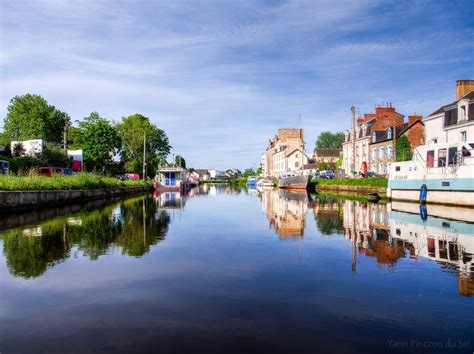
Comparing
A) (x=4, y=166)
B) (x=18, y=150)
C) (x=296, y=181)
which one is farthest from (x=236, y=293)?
(x=296, y=181)

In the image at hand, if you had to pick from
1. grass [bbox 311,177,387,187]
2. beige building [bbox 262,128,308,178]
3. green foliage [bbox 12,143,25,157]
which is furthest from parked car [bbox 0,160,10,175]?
beige building [bbox 262,128,308,178]

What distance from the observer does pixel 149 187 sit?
66.6m

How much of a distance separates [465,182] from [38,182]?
88.4 ft

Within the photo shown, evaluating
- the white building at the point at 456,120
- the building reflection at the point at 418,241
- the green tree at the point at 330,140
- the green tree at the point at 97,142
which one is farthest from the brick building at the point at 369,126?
the green tree at the point at 330,140

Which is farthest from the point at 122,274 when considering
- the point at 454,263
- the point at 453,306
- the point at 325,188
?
the point at 325,188

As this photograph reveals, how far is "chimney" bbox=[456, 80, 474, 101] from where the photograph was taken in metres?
39.1

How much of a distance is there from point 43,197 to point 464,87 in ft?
131

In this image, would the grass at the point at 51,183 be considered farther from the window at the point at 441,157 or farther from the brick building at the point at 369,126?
the brick building at the point at 369,126

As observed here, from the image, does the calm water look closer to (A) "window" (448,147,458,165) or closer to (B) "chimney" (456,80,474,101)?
(A) "window" (448,147,458,165)

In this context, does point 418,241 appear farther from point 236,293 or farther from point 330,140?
point 330,140

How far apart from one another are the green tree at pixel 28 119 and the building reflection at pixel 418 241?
7899cm

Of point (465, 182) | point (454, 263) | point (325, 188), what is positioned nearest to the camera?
point (454, 263)

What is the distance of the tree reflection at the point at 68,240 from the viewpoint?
922cm

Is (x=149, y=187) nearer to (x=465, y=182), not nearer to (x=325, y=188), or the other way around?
(x=325, y=188)
